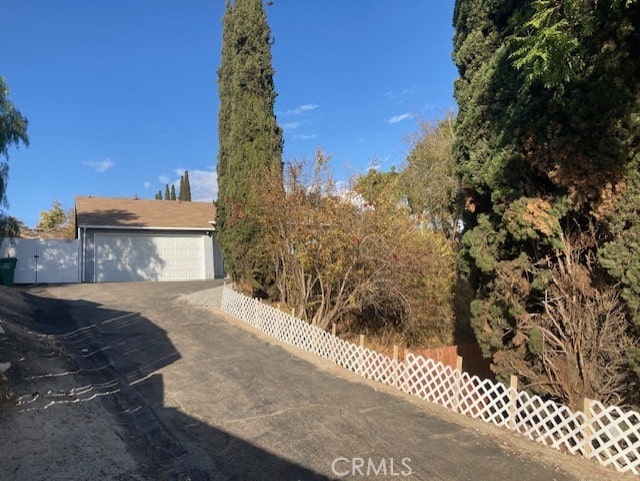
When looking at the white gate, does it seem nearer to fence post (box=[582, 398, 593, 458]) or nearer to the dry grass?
the dry grass

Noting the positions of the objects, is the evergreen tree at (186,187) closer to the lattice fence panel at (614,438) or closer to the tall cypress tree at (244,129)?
the tall cypress tree at (244,129)

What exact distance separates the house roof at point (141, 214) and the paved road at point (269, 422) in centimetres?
1262

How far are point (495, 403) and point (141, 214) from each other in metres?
21.4

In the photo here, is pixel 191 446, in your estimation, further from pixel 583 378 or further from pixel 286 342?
pixel 286 342

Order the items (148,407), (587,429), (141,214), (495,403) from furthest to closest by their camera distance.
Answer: (141,214) → (148,407) → (495,403) → (587,429)

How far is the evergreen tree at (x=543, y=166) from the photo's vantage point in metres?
4.89

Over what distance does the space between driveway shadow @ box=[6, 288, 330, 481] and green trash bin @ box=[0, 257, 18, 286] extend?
8.62m

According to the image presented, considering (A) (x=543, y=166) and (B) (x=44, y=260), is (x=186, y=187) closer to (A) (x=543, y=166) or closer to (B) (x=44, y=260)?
(B) (x=44, y=260)

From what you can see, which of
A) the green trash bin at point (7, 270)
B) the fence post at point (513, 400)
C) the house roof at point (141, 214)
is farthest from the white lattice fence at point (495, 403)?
the green trash bin at point (7, 270)

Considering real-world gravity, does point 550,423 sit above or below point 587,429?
below

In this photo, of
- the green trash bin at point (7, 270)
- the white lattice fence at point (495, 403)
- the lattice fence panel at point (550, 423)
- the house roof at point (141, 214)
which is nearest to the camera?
the white lattice fence at point (495, 403)

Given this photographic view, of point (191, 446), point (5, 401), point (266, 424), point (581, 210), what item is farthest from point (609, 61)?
point (5, 401)

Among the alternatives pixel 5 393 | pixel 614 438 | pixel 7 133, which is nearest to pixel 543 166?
pixel 614 438

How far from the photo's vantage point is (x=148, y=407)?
6.55 meters
